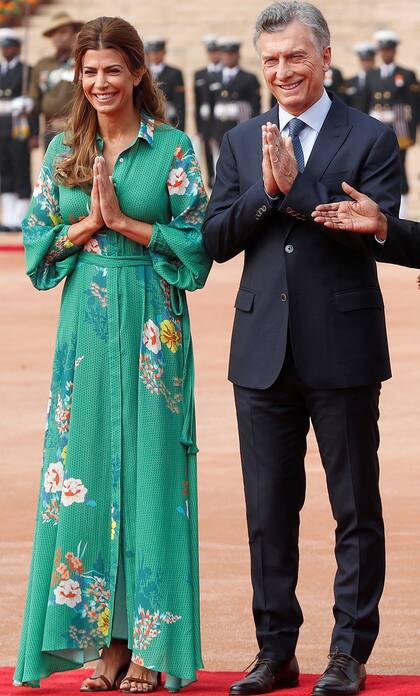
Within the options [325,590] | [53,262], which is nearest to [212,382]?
[325,590]

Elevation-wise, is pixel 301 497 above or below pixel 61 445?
below

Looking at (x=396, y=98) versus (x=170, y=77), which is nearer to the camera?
(x=396, y=98)

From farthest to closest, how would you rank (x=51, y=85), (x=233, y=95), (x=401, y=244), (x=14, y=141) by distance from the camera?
(x=233, y=95) < (x=14, y=141) < (x=51, y=85) < (x=401, y=244)

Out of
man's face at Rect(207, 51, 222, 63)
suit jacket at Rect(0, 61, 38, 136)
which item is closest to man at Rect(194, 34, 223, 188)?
man's face at Rect(207, 51, 222, 63)

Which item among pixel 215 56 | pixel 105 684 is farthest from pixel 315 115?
pixel 215 56

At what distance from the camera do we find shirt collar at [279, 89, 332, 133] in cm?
473

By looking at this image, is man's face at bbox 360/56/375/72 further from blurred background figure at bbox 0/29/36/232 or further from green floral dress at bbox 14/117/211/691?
green floral dress at bbox 14/117/211/691

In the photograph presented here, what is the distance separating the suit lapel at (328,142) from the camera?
4695 mm

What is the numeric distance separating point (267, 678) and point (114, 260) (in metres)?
1.13

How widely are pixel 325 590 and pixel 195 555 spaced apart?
164 centimetres

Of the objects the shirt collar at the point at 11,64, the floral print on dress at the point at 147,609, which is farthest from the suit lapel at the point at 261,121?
the shirt collar at the point at 11,64

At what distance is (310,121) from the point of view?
187 inches

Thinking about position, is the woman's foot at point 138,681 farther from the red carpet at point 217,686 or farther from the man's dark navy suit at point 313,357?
the man's dark navy suit at point 313,357

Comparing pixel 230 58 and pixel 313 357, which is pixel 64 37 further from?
pixel 313 357
